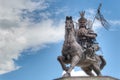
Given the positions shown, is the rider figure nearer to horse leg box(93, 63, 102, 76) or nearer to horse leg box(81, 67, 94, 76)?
horse leg box(93, 63, 102, 76)

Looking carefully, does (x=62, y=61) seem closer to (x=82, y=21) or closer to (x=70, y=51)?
(x=70, y=51)

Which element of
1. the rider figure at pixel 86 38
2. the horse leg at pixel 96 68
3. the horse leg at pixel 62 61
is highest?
the rider figure at pixel 86 38

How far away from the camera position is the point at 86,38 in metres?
21.5

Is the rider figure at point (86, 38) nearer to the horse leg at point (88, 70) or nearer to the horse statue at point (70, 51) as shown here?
the horse statue at point (70, 51)

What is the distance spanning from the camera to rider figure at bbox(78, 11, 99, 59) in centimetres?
2114

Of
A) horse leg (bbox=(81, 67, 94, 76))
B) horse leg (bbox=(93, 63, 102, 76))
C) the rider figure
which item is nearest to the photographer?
the rider figure

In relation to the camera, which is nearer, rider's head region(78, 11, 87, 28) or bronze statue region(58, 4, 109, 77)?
bronze statue region(58, 4, 109, 77)

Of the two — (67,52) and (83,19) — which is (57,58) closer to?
(67,52)

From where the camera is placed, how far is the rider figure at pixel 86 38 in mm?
21141

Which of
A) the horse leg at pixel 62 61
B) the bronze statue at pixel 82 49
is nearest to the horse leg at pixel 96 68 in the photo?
the bronze statue at pixel 82 49

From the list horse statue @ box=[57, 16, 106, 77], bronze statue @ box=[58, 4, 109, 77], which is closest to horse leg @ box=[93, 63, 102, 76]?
bronze statue @ box=[58, 4, 109, 77]

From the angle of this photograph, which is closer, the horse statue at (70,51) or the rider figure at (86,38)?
the horse statue at (70,51)

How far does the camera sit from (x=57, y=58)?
20750mm

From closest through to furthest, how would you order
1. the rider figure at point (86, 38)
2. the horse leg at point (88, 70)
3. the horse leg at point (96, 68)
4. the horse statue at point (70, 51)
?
the horse statue at point (70, 51) → the rider figure at point (86, 38) → the horse leg at point (96, 68) → the horse leg at point (88, 70)
